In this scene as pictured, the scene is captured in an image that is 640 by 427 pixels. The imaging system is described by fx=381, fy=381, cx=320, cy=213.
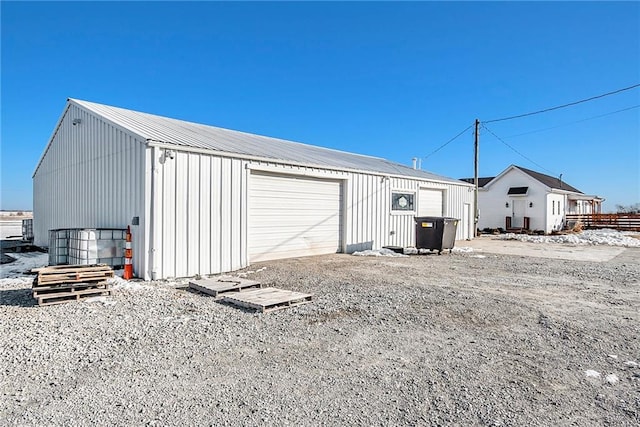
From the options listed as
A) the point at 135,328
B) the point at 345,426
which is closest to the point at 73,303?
the point at 135,328

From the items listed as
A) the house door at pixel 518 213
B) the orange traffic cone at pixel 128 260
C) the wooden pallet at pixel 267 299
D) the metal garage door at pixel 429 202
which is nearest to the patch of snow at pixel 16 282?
the orange traffic cone at pixel 128 260

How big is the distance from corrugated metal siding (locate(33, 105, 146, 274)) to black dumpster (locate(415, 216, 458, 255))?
8.43 m

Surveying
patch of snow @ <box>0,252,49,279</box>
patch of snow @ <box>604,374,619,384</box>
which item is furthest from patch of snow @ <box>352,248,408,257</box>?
patch of snow @ <box>604,374,619,384</box>

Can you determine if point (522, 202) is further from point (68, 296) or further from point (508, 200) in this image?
point (68, 296)

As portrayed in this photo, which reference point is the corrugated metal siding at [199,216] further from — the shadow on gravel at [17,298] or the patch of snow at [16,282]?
the patch of snow at [16,282]

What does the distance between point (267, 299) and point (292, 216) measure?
5.43 meters

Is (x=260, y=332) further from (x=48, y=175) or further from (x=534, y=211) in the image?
(x=534, y=211)

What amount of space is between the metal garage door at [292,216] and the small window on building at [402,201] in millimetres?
2725

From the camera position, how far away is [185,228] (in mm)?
7695

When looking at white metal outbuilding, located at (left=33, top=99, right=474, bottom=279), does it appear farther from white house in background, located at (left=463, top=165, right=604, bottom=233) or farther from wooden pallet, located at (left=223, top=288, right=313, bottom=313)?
white house in background, located at (left=463, top=165, right=604, bottom=233)

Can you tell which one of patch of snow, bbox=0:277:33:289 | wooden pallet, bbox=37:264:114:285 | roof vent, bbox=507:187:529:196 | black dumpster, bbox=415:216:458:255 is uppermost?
roof vent, bbox=507:187:529:196

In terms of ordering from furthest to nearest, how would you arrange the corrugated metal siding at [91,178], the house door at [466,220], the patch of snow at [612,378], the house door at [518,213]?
the house door at [518,213]
the house door at [466,220]
the corrugated metal siding at [91,178]
the patch of snow at [612,378]

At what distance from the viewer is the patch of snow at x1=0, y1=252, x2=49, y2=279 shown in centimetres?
783

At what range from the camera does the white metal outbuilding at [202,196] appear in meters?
7.45
